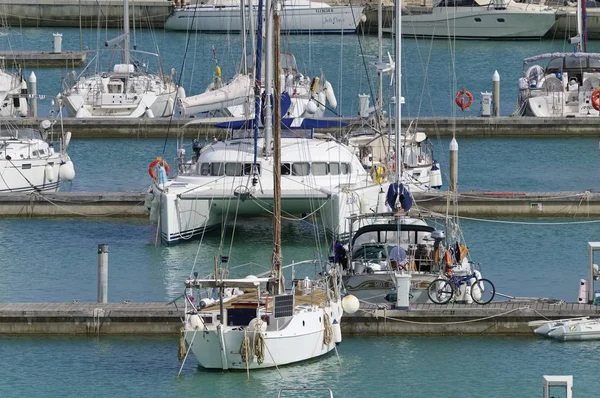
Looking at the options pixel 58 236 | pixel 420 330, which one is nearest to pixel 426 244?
pixel 420 330

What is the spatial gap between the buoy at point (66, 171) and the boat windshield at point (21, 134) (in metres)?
1.62

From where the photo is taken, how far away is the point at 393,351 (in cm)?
3378

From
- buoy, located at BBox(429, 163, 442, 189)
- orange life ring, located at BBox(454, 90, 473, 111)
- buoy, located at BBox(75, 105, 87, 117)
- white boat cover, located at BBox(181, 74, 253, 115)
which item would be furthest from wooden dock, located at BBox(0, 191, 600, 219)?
orange life ring, located at BBox(454, 90, 473, 111)

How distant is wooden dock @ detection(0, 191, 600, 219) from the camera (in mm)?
46281

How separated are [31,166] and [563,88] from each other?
20.6 metres

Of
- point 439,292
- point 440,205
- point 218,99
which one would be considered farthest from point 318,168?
point 439,292

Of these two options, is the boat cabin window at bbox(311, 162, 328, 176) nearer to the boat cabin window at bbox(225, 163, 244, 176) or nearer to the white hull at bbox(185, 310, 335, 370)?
the boat cabin window at bbox(225, 163, 244, 176)

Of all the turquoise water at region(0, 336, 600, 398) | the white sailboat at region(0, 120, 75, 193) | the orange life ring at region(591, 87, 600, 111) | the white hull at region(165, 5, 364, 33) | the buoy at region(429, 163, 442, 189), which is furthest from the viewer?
the white hull at region(165, 5, 364, 33)

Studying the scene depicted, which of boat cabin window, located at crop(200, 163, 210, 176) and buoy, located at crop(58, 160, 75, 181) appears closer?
boat cabin window, located at crop(200, 163, 210, 176)

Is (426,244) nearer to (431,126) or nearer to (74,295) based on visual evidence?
(74,295)

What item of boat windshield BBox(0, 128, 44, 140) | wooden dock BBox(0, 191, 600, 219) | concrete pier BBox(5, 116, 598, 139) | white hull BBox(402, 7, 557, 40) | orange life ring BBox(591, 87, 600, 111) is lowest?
wooden dock BBox(0, 191, 600, 219)

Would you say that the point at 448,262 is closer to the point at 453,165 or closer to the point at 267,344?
the point at 267,344

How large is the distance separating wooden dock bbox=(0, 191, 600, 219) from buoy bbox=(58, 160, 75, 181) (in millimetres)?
2855

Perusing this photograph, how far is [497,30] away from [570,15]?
3.89 m
